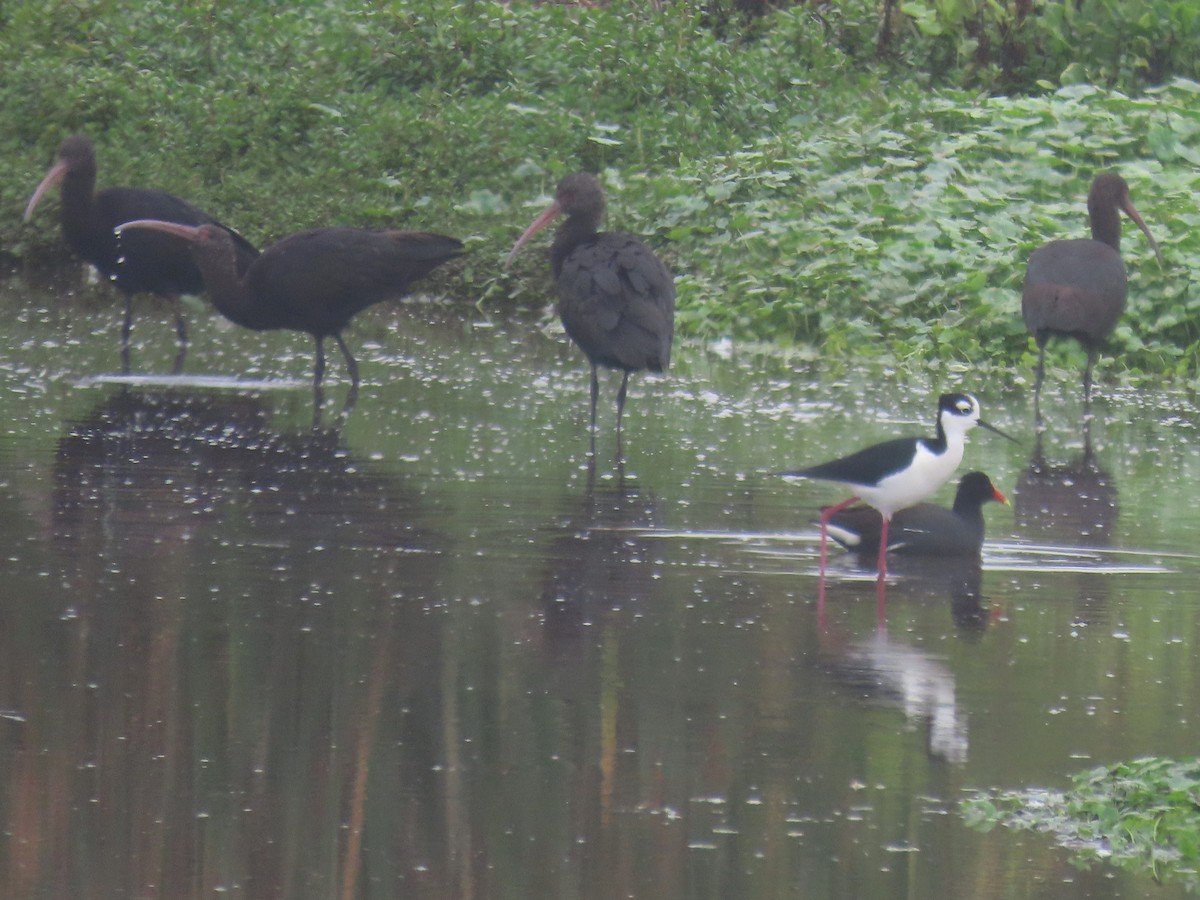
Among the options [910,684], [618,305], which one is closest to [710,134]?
[618,305]

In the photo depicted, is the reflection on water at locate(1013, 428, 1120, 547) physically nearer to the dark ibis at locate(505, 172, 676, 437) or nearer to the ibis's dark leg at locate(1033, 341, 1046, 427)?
the ibis's dark leg at locate(1033, 341, 1046, 427)

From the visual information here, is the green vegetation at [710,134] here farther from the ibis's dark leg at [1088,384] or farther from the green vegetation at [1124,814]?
the green vegetation at [1124,814]

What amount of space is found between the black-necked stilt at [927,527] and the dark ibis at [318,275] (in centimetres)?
470

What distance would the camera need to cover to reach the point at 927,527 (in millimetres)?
8438

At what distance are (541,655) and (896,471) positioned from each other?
2063mm

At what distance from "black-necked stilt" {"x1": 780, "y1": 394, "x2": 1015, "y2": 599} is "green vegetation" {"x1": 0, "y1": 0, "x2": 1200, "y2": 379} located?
5701 millimetres

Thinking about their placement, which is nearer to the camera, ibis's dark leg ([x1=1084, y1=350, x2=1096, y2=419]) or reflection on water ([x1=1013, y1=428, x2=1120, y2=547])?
reflection on water ([x1=1013, y1=428, x2=1120, y2=547])

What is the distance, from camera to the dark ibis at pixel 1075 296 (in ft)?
41.5

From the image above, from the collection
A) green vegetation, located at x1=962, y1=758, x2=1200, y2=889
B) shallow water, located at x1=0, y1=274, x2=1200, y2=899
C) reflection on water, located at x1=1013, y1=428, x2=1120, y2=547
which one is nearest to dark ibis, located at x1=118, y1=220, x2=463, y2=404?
shallow water, located at x1=0, y1=274, x2=1200, y2=899

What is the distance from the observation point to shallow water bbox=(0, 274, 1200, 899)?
5.03 metres

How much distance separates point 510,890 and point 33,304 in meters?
12.0

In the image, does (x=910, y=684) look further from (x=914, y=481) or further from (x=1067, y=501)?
(x=1067, y=501)

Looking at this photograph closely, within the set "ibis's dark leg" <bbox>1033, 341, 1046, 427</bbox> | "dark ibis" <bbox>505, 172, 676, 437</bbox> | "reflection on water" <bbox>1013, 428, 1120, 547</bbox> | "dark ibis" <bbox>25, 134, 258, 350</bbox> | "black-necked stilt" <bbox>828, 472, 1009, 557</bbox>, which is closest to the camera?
"black-necked stilt" <bbox>828, 472, 1009, 557</bbox>

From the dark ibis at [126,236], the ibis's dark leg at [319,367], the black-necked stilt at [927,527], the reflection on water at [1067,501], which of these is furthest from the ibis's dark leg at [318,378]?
the black-necked stilt at [927,527]
